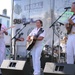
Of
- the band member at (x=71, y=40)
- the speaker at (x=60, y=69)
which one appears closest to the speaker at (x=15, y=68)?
the speaker at (x=60, y=69)

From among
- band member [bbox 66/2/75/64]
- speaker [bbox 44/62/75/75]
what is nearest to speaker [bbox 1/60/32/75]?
speaker [bbox 44/62/75/75]

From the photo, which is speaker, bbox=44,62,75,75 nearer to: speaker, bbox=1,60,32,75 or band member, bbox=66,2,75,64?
band member, bbox=66,2,75,64

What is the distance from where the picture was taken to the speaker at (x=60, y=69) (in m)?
4.41

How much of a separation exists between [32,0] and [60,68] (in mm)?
3275

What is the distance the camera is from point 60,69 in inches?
182

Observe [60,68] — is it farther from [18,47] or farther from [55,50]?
[18,47]

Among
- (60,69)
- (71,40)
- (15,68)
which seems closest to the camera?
(60,69)

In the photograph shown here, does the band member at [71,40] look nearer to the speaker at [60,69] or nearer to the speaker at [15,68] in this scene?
the speaker at [60,69]

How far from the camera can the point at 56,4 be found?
6.93 m

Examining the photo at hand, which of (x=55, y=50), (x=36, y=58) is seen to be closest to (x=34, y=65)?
(x=36, y=58)

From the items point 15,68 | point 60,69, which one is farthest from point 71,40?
point 15,68

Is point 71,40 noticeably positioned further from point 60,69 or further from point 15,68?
point 15,68

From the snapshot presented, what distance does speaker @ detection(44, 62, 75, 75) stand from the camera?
14.5 ft

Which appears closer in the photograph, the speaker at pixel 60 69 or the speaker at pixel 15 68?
the speaker at pixel 60 69
